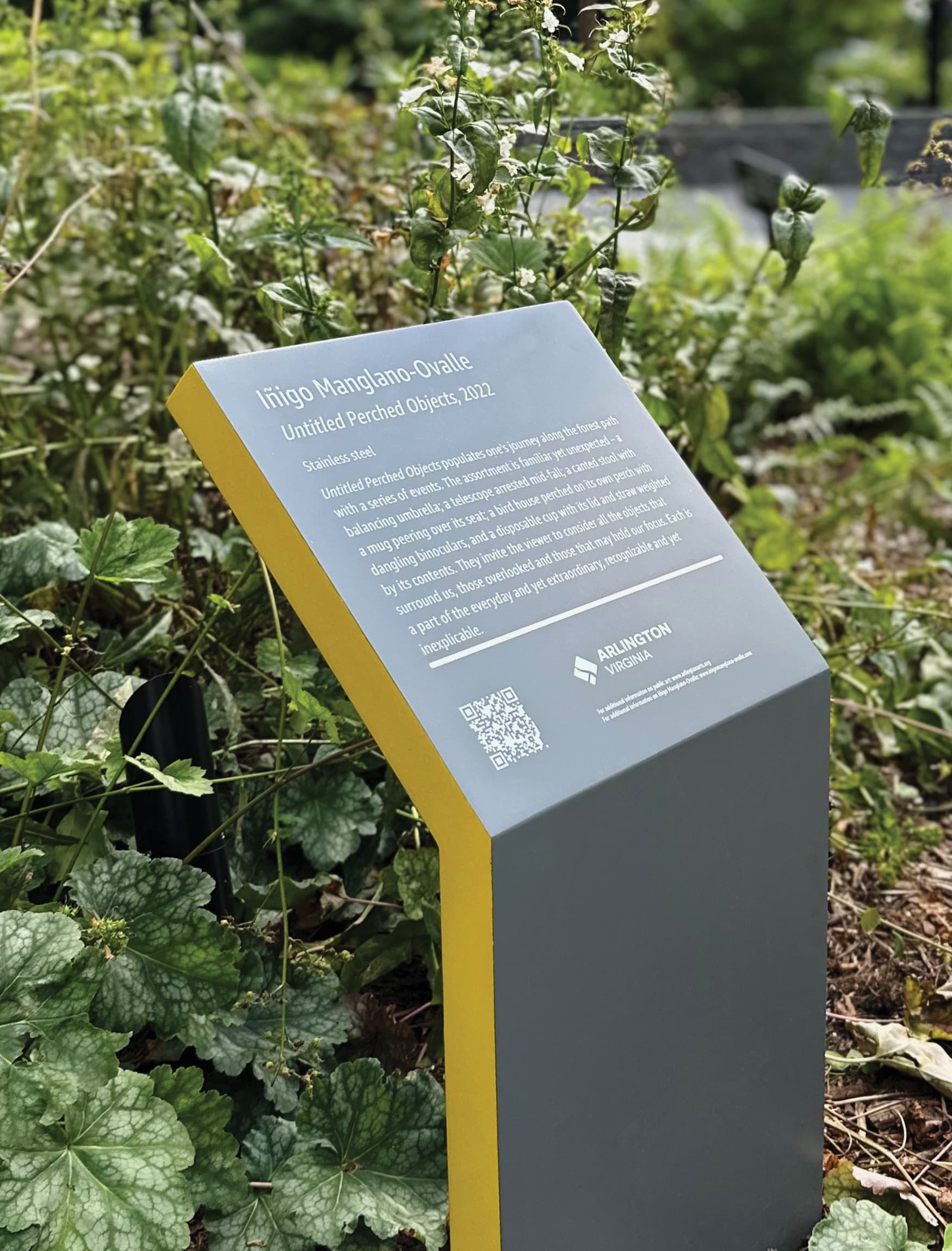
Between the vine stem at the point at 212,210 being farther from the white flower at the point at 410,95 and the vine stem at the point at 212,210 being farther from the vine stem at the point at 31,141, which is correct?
the white flower at the point at 410,95

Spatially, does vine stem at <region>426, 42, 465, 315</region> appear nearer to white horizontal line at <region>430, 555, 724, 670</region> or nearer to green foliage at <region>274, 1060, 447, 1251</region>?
white horizontal line at <region>430, 555, 724, 670</region>

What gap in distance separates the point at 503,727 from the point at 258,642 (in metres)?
0.89

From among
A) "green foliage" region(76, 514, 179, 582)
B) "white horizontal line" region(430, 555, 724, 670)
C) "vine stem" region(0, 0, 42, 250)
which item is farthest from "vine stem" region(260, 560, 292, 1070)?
"vine stem" region(0, 0, 42, 250)

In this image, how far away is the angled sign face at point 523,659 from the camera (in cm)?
126

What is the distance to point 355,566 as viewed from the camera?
130 cm

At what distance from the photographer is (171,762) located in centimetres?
155

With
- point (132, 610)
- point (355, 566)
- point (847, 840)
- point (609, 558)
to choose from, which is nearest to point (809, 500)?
point (847, 840)

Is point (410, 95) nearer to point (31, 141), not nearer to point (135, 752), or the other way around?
point (135, 752)

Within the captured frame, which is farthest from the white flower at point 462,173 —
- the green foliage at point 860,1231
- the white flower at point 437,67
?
the green foliage at point 860,1231

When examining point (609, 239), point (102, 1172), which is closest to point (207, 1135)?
point (102, 1172)

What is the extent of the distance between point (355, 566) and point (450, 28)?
1425 mm

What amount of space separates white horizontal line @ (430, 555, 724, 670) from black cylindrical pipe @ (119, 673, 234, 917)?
1.47 ft

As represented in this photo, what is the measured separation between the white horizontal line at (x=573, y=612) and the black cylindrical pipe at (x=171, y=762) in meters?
0.45

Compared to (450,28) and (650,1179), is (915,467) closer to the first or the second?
(450,28)
